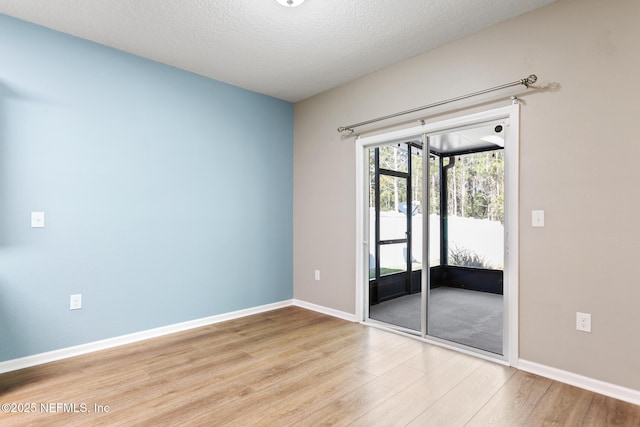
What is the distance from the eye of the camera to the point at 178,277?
3576mm

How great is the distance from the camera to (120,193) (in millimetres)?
3182

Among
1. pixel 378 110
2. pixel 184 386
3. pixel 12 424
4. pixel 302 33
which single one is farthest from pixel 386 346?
pixel 302 33

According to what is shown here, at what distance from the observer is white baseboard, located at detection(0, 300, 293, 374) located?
2.68m

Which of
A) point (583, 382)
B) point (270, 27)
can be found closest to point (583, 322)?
point (583, 382)

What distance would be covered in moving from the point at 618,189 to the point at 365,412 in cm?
216

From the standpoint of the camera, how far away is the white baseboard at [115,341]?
8.78 ft

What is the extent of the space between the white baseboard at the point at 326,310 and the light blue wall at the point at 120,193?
386 millimetres

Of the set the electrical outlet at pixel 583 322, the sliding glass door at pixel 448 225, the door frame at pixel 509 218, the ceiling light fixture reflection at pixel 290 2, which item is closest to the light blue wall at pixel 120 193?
the sliding glass door at pixel 448 225

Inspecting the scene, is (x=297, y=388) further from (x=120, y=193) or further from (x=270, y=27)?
(x=270, y=27)

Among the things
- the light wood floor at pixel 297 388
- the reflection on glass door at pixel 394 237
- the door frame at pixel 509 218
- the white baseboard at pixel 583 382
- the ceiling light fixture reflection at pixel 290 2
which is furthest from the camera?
the reflection on glass door at pixel 394 237

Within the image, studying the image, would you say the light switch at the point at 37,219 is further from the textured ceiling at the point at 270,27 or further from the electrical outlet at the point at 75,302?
the textured ceiling at the point at 270,27

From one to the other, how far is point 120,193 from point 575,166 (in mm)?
3748

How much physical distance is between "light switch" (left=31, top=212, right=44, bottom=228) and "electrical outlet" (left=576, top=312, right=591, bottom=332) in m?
4.15

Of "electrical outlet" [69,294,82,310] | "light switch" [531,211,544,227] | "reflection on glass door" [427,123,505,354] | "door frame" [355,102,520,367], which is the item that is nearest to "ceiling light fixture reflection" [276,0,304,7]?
"door frame" [355,102,520,367]
